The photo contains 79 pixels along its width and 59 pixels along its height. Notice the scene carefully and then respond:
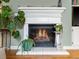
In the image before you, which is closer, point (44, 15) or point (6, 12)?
point (6, 12)

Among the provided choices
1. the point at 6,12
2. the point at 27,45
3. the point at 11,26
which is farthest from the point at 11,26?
the point at 27,45

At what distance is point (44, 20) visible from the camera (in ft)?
20.4

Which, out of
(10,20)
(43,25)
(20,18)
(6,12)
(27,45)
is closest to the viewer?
(27,45)

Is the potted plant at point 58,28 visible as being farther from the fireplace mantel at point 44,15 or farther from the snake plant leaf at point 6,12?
the snake plant leaf at point 6,12

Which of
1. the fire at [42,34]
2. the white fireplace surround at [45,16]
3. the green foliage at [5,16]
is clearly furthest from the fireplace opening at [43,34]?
the green foliage at [5,16]

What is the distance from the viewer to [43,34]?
638 centimetres

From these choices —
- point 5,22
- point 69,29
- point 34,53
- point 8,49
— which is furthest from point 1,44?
point 69,29

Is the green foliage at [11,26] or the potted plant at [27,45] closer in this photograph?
the potted plant at [27,45]

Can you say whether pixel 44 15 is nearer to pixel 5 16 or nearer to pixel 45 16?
pixel 45 16

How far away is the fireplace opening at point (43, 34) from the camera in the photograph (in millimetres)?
6328

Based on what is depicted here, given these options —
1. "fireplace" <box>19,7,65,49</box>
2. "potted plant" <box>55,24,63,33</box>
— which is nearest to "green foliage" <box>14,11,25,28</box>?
"fireplace" <box>19,7,65,49</box>

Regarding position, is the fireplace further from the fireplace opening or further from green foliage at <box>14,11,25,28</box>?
green foliage at <box>14,11,25,28</box>

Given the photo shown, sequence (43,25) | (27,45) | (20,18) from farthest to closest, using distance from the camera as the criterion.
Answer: (43,25)
(20,18)
(27,45)

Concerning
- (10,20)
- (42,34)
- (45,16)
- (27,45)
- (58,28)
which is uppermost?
(45,16)
